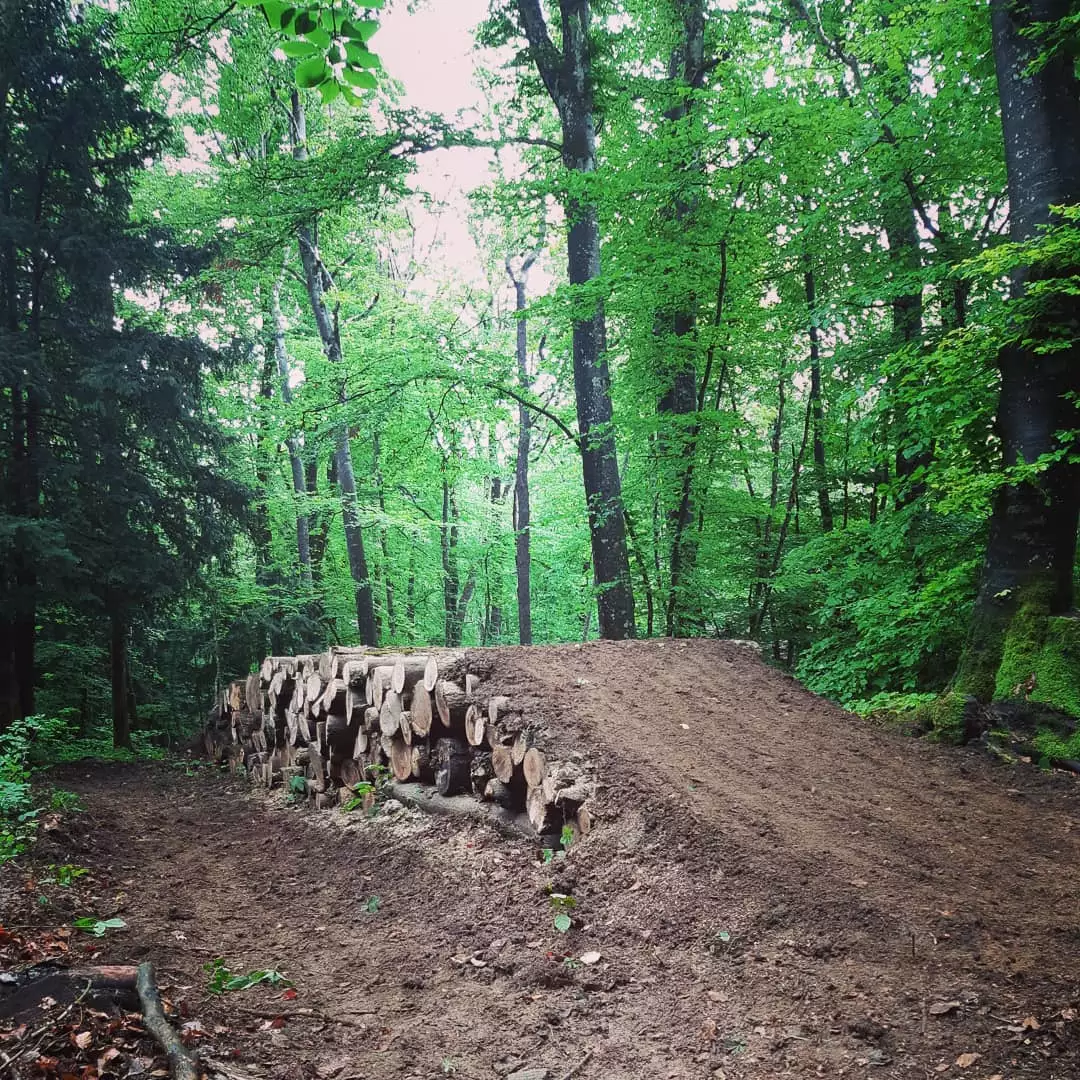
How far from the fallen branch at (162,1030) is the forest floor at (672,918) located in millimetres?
155

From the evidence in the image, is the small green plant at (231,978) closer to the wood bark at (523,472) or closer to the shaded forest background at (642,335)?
the shaded forest background at (642,335)

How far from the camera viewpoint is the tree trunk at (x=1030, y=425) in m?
4.85

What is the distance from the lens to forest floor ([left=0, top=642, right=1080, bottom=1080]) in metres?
2.25

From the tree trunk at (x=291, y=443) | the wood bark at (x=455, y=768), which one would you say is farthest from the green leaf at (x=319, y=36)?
the tree trunk at (x=291, y=443)

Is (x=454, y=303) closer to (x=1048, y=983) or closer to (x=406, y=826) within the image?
(x=406, y=826)

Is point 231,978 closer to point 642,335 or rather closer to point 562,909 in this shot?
point 562,909

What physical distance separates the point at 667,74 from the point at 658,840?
1245 centimetres

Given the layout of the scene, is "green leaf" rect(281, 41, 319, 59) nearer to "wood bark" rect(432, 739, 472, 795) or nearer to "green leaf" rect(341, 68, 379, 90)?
"green leaf" rect(341, 68, 379, 90)

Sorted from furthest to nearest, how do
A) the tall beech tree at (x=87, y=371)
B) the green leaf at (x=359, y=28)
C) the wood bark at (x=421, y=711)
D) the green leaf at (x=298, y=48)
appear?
the tall beech tree at (x=87, y=371) < the wood bark at (x=421, y=711) < the green leaf at (x=359, y=28) < the green leaf at (x=298, y=48)

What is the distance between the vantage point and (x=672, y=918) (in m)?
2.92

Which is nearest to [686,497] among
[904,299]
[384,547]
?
[904,299]

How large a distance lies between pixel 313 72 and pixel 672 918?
3.23 meters

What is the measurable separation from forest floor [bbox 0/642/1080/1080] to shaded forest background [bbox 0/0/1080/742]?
1.81 m

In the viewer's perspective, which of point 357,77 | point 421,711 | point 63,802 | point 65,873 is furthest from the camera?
point 63,802
